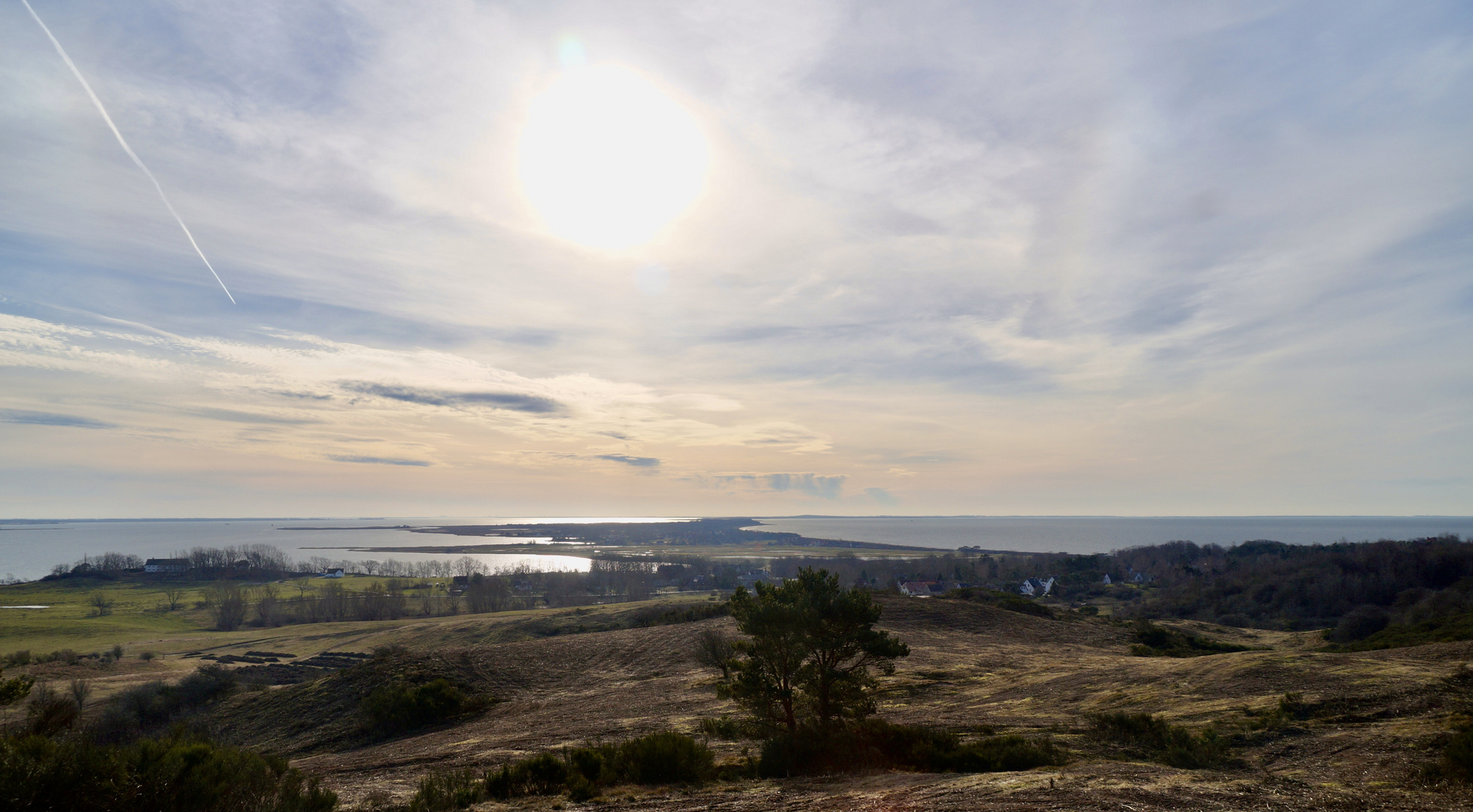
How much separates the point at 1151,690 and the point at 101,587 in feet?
639

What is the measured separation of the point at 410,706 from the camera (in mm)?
31562

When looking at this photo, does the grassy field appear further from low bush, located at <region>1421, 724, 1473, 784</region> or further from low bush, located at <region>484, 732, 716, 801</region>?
low bush, located at <region>1421, 724, 1473, 784</region>

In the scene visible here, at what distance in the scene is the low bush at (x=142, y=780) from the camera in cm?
942

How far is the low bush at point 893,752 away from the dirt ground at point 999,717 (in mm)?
1231

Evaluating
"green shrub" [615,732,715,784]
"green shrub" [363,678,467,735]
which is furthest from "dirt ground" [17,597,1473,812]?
"green shrub" [363,678,467,735]

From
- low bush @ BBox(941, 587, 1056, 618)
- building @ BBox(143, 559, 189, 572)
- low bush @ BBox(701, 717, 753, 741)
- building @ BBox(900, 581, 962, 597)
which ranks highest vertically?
low bush @ BBox(701, 717, 753, 741)

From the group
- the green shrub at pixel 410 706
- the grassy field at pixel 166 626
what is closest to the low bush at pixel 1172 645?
the green shrub at pixel 410 706

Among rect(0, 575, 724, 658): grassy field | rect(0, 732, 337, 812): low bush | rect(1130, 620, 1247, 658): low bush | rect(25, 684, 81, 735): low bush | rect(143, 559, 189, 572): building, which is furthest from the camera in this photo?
rect(143, 559, 189, 572): building

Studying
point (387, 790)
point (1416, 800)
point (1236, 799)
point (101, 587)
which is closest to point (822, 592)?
point (1236, 799)

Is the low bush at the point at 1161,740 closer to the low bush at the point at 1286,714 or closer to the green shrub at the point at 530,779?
the low bush at the point at 1286,714

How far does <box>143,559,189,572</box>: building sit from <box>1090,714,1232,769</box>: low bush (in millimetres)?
212893

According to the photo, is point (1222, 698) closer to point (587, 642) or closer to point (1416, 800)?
point (1416, 800)

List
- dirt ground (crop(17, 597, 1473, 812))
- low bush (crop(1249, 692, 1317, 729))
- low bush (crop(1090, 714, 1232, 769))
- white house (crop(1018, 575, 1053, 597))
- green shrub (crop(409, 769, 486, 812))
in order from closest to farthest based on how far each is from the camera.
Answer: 1. dirt ground (crop(17, 597, 1473, 812))
2. green shrub (crop(409, 769, 486, 812))
3. low bush (crop(1090, 714, 1232, 769))
4. low bush (crop(1249, 692, 1317, 729))
5. white house (crop(1018, 575, 1053, 597))

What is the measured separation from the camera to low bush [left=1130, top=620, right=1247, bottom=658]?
41.4 metres
